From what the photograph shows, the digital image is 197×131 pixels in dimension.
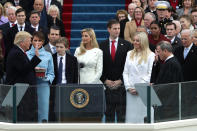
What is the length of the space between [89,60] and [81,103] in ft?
4.33

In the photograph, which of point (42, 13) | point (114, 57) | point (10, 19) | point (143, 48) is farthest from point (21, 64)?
point (42, 13)

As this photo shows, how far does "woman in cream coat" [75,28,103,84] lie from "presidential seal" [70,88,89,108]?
1075 mm

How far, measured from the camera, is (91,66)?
14609mm

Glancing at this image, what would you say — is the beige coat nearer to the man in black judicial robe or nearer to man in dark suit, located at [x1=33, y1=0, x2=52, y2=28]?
man in dark suit, located at [x1=33, y1=0, x2=52, y2=28]

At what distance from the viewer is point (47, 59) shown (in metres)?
14.3

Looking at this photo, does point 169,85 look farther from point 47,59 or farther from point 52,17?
point 52,17

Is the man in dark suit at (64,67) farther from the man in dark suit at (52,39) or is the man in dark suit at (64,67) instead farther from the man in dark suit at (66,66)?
the man in dark suit at (52,39)

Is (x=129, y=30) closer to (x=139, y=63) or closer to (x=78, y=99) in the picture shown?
(x=139, y=63)

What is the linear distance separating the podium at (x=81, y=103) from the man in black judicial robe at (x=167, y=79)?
3.19 ft

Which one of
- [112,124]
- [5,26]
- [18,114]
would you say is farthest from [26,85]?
[5,26]

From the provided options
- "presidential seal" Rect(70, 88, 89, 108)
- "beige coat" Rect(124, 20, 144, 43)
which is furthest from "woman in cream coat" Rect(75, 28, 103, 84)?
"beige coat" Rect(124, 20, 144, 43)

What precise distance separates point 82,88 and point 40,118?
2.85 feet

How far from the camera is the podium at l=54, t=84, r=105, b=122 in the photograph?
1341 centimetres

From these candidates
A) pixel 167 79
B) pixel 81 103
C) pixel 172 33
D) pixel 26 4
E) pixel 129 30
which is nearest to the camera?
pixel 81 103
